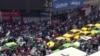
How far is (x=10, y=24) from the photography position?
41.2m

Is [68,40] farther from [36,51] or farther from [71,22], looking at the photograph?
[71,22]

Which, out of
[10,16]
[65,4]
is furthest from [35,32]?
[65,4]

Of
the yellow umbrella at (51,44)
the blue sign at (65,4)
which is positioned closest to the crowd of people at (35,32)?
the yellow umbrella at (51,44)

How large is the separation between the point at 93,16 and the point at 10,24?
10099 mm

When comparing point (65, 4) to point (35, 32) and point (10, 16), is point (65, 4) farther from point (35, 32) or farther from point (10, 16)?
point (35, 32)

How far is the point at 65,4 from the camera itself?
44.4 metres

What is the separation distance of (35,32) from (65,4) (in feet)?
27.6

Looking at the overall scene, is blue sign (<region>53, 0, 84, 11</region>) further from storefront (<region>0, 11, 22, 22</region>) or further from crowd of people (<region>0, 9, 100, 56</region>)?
storefront (<region>0, 11, 22, 22</region>)

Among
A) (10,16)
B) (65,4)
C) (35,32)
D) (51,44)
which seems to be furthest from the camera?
(65,4)

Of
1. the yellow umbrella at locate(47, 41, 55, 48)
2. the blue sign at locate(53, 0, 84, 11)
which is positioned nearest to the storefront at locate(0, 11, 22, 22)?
the blue sign at locate(53, 0, 84, 11)

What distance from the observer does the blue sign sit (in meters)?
42.6

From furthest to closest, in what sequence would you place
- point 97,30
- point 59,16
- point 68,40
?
point 59,16 < point 97,30 < point 68,40

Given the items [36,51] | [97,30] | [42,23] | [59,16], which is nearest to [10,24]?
[42,23]

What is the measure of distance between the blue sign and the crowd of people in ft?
3.79
